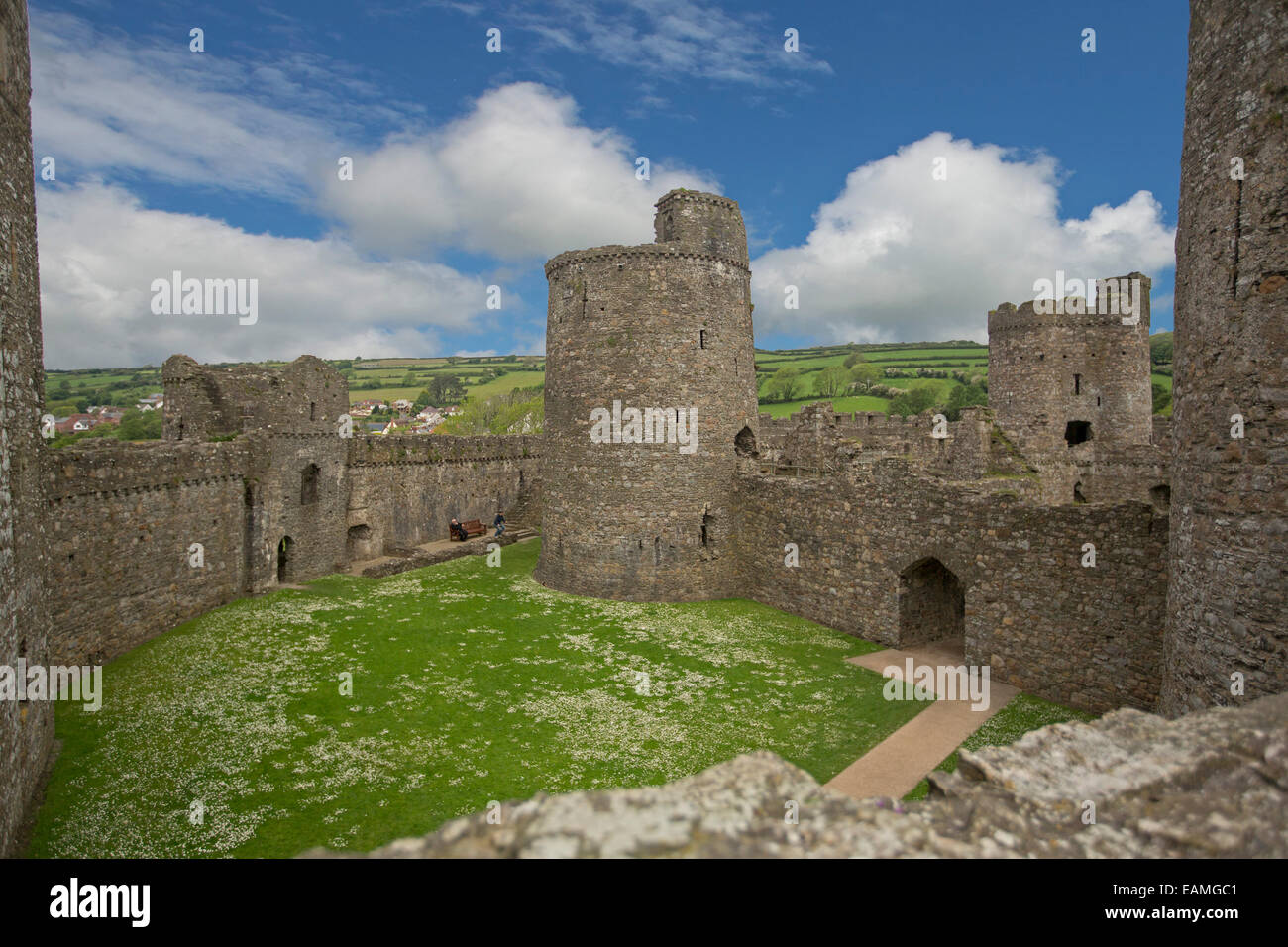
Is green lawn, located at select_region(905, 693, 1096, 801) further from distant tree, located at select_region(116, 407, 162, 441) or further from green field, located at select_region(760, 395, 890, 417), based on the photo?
green field, located at select_region(760, 395, 890, 417)

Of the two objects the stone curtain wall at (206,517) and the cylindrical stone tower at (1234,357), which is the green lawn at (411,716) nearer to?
the stone curtain wall at (206,517)

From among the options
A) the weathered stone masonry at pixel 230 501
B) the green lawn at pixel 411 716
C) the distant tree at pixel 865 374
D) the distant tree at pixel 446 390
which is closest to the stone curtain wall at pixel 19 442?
the green lawn at pixel 411 716

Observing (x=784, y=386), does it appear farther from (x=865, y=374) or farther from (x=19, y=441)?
(x=19, y=441)

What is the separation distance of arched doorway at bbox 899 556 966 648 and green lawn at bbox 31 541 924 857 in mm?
949

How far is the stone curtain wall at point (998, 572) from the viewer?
10.2 meters

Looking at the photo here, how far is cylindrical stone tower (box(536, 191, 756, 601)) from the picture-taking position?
17.2 meters

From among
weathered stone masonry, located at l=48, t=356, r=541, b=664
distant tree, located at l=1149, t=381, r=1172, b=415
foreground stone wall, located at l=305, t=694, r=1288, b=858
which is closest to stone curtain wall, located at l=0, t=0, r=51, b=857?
weathered stone masonry, located at l=48, t=356, r=541, b=664

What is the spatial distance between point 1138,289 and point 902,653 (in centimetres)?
1878

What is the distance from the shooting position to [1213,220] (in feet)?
19.6

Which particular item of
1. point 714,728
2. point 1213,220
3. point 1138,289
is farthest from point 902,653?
point 1138,289

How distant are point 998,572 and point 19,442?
44.8 ft
